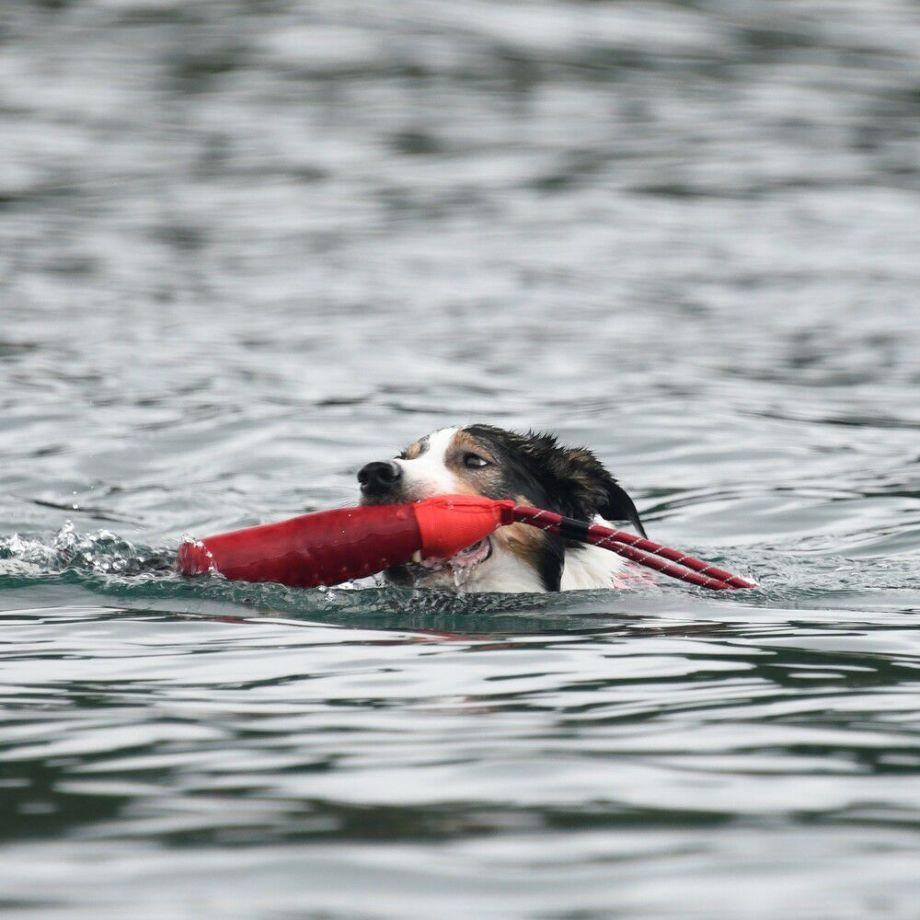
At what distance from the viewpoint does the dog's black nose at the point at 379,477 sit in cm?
700

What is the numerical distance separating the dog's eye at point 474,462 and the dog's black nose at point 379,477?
1.21 feet

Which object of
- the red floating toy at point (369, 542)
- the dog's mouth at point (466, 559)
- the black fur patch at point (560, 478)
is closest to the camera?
the red floating toy at point (369, 542)

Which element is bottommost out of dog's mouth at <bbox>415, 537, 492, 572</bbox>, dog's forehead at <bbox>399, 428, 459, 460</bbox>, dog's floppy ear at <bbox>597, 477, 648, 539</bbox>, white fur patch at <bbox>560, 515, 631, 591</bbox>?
white fur patch at <bbox>560, 515, 631, 591</bbox>

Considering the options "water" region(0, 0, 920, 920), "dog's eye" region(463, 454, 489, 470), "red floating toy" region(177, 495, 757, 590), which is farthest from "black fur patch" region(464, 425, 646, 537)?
"red floating toy" region(177, 495, 757, 590)

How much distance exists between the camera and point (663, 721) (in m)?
4.62

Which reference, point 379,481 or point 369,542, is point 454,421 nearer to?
point 379,481

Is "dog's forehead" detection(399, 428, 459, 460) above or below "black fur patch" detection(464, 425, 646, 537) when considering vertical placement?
above

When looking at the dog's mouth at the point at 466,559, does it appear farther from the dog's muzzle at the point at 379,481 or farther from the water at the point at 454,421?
the dog's muzzle at the point at 379,481

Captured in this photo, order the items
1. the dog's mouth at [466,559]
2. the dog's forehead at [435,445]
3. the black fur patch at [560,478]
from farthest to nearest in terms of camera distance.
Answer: the black fur patch at [560,478] → the dog's forehead at [435,445] → the dog's mouth at [466,559]

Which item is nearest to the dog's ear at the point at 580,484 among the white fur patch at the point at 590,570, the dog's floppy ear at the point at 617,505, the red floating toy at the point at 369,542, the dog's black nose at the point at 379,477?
the dog's floppy ear at the point at 617,505

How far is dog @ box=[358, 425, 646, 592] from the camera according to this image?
7.10 metres

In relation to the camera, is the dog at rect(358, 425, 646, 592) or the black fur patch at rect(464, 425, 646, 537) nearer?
the dog at rect(358, 425, 646, 592)

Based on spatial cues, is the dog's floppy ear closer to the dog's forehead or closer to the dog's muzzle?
the dog's forehead

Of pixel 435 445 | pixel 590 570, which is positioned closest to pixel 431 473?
pixel 435 445
